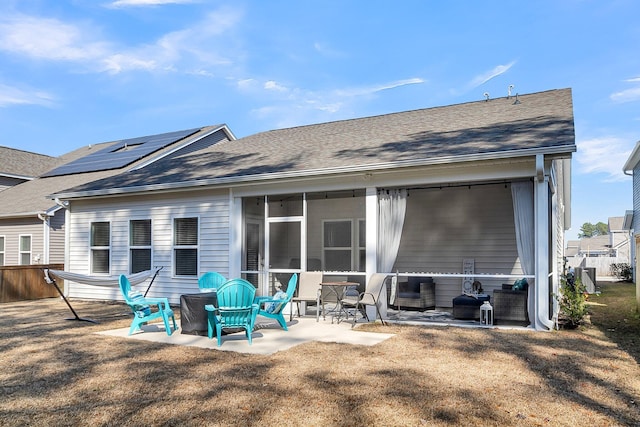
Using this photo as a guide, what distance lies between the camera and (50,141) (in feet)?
101

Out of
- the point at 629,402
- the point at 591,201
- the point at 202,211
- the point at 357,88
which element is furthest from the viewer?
the point at 591,201

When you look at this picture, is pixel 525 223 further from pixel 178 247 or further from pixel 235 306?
pixel 178 247

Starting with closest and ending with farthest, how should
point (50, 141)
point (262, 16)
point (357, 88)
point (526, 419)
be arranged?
1. point (526, 419)
2. point (262, 16)
3. point (357, 88)
4. point (50, 141)

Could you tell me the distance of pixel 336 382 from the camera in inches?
187

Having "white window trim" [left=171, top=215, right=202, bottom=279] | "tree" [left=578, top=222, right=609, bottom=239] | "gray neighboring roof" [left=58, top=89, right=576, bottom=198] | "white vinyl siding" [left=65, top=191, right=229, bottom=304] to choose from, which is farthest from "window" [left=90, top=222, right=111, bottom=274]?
"tree" [left=578, top=222, right=609, bottom=239]

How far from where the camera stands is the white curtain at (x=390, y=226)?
353 inches

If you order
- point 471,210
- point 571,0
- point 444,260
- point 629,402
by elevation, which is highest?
point 571,0

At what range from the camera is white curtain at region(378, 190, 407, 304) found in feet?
29.4

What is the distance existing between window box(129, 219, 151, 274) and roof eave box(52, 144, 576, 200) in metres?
0.86

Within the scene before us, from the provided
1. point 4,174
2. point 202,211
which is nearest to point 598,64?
point 202,211

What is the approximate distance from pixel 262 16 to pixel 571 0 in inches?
339

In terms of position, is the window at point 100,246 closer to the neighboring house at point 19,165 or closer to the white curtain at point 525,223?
the white curtain at point 525,223

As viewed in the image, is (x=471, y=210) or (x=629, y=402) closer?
(x=629, y=402)

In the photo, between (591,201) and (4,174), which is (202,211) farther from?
(591,201)
